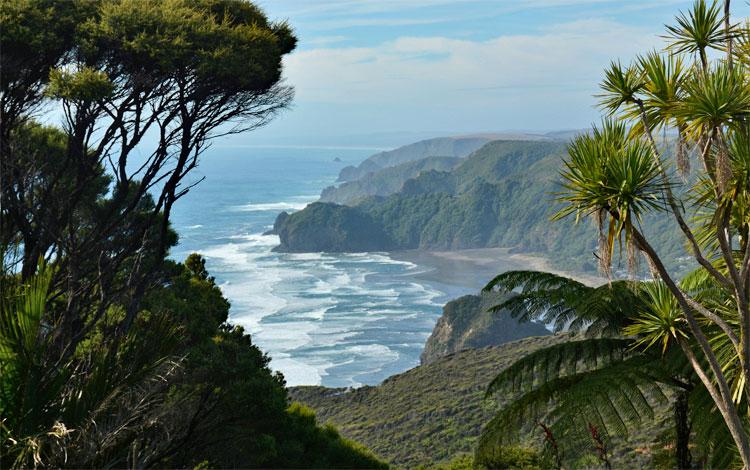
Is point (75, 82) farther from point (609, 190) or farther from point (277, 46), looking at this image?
point (609, 190)

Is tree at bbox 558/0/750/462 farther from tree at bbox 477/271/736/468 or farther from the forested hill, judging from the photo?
the forested hill

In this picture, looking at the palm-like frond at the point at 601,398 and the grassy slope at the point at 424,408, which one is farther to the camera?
the grassy slope at the point at 424,408

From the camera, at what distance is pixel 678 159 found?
17.0ft

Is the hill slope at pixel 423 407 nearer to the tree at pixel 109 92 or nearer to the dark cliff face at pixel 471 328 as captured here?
the tree at pixel 109 92

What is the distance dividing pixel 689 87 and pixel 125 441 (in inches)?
164

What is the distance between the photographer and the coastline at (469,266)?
131000 mm

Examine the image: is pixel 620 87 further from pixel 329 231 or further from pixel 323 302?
pixel 329 231

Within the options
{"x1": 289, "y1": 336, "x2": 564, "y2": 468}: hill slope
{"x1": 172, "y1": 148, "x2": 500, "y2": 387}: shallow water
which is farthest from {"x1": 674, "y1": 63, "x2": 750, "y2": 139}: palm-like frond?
{"x1": 172, "y1": 148, "x2": 500, "y2": 387}: shallow water

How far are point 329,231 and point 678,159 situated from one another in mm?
166405

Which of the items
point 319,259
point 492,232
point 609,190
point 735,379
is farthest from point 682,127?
point 492,232

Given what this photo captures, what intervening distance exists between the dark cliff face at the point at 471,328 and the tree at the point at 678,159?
81.8m

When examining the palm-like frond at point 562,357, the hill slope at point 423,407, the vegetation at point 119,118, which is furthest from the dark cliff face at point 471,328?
the palm-like frond at point 562,357

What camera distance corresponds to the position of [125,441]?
10.5ft

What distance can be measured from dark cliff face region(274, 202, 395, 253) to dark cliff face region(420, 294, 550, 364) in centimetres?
6888
